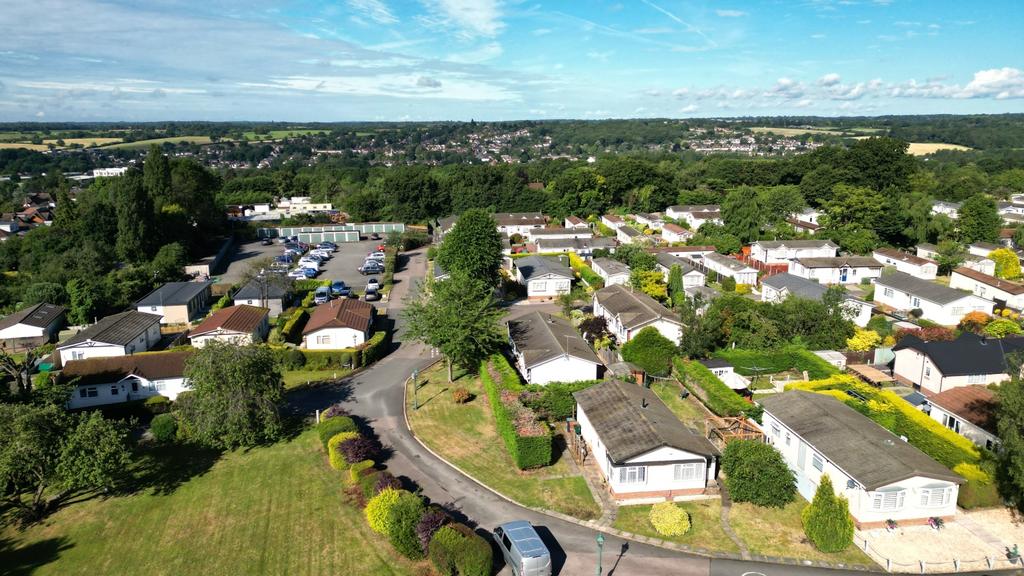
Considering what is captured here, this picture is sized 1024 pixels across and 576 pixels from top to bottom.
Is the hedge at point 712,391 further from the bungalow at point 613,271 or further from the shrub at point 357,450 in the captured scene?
the bungalow at point 613,271

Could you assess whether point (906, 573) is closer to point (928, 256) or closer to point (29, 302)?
point (928, 256)

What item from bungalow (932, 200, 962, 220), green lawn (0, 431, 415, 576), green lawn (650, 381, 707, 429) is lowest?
green lawn (0, 431, 415, 576)

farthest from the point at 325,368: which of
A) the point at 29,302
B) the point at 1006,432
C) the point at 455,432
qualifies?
the point at 1006,432

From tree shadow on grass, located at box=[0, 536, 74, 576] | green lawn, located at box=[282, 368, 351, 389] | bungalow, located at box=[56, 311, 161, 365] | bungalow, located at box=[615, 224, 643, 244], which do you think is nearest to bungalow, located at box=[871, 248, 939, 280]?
bungalow, located at box=[615, 224, 643, 244]

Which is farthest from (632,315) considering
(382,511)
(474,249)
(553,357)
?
(382,511)

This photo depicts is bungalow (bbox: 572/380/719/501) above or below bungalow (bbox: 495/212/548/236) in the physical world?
below

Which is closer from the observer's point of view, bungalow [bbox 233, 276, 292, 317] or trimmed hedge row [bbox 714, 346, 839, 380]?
trimmed hedge row [bbox 714, 346, 839, 380]

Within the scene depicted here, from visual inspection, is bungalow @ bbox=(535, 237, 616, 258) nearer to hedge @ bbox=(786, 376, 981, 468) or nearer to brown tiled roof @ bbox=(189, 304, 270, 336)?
brown tiled roof @ bbox=(189, 304, 270, 336)

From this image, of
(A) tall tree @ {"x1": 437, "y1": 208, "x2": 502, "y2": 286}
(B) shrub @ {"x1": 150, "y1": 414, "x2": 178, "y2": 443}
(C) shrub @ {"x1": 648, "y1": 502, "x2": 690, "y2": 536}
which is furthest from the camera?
(A) tall tree @ {"x1": 437, "y1": 208, "x2": 502, "y2": 286}
